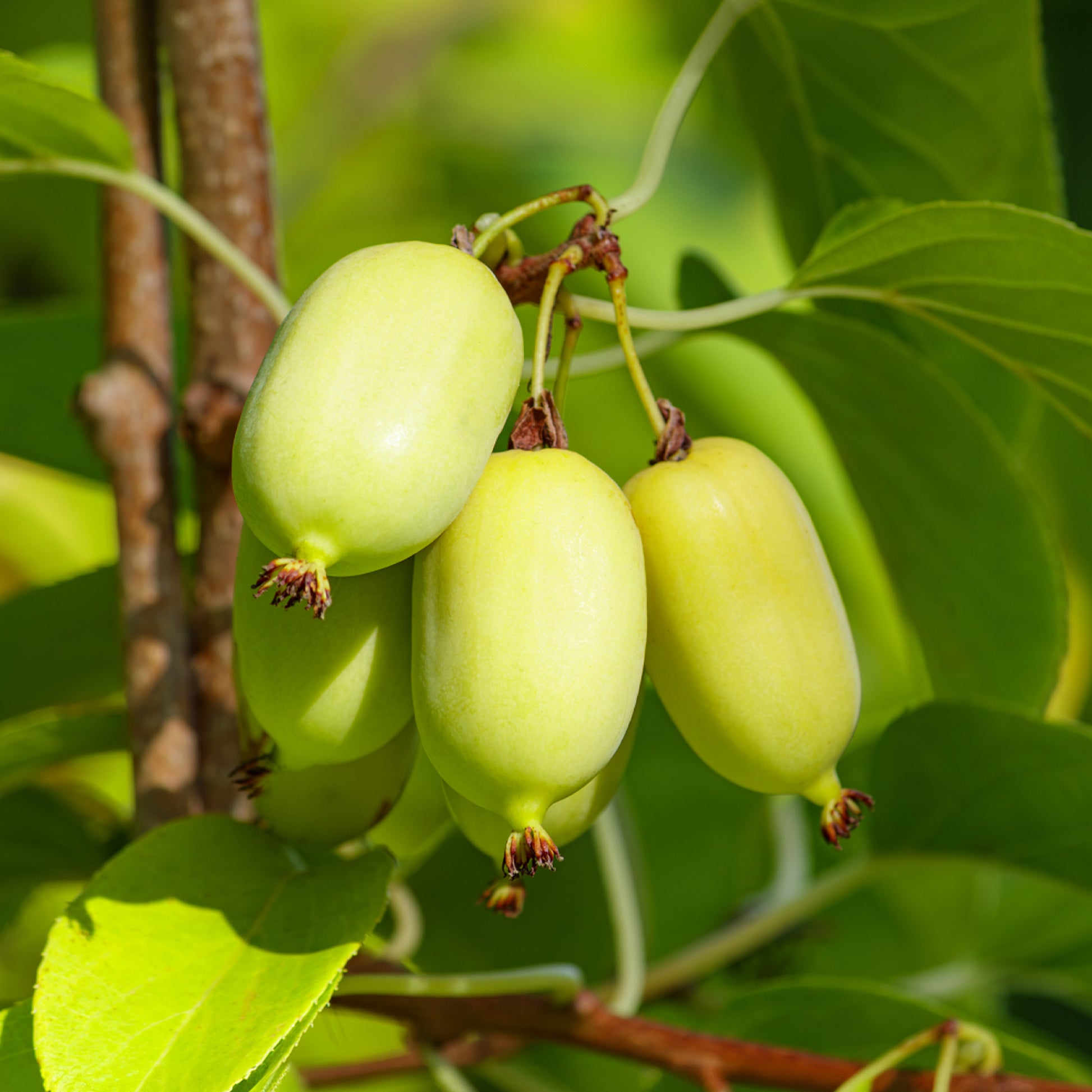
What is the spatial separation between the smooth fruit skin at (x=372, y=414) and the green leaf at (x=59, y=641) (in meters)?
0.42

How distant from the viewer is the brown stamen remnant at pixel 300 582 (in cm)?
49

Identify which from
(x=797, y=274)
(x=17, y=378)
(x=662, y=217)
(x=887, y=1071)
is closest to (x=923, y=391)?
(x=797, y=274)

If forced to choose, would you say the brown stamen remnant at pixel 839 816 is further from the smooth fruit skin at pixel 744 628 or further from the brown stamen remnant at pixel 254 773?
the brown stamen remnant at pixel 254 773

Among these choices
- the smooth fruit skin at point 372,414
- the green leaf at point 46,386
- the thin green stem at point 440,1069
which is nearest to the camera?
the smooth fruit skin at point 372,414

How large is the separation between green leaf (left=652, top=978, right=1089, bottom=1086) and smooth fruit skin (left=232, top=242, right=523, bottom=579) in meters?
0.54

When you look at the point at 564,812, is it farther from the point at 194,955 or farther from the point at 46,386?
the point at 46,386

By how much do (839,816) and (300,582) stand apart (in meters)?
0.29

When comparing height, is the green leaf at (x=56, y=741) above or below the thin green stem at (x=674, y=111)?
below

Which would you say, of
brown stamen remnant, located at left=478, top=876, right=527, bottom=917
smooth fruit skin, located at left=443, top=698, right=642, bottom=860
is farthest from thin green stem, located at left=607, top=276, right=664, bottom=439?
brown stamen remnant, located at left=478, top=876, right=527, bottom=917

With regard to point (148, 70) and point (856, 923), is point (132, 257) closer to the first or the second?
point (148, 70)

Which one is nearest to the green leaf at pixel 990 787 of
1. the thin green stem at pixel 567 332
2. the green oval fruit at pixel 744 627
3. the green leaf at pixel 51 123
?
the green oval fruit at pixel 744 627

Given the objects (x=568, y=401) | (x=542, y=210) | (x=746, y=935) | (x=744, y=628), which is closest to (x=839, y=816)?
(x=744, y=628)

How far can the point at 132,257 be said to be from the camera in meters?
0.84

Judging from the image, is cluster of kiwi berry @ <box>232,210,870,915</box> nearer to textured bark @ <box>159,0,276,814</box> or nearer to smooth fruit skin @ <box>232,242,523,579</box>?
smooth fruit skin @ <box>232,242,523,579</box>
